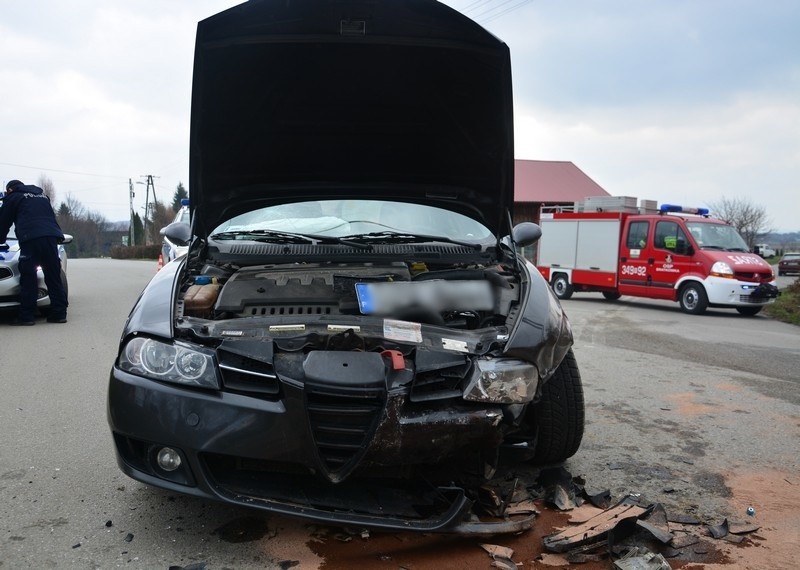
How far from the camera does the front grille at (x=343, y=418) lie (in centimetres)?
237

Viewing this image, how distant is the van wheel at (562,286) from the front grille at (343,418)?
1447 cm

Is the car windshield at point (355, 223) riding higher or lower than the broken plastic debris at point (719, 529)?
higher

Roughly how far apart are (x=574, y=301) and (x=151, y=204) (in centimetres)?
6516

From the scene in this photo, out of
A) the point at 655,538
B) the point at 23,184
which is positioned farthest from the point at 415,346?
the point at 23,184

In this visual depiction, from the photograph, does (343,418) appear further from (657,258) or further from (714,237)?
(714,237)

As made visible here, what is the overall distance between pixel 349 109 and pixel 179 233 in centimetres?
127

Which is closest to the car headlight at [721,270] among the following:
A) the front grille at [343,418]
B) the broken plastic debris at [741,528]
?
the broken plastic debris at [741,528]

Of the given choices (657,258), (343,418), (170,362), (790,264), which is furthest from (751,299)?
(790,264)

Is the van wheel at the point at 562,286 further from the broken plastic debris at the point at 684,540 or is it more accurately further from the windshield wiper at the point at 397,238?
the broken plastic debris at the point at 684,540

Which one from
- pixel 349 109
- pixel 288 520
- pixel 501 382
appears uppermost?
pixel 349 109

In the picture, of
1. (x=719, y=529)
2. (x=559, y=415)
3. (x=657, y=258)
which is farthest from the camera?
(x=657, y=258)

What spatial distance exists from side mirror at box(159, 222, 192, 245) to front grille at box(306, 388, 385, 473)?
1.79 m

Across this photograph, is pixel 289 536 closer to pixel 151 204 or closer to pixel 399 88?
pixel 399 88

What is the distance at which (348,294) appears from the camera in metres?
3.12
